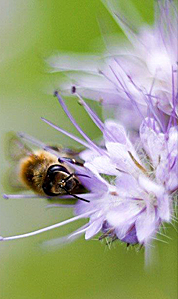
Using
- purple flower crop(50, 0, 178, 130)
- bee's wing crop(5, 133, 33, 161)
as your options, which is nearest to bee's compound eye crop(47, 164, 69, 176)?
bee's wing crop(5, 133, 33, 161)

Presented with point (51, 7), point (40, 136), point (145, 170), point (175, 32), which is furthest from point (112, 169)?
point (51, 7)

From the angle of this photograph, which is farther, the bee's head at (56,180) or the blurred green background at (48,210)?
the blurred green background at (48,210)

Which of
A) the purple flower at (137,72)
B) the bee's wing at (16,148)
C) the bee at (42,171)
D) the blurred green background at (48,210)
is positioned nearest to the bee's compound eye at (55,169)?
the bee at (42,171)

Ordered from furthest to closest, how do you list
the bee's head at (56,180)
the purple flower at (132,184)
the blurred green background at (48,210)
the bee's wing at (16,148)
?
the blurred green background at (48,210), the bee's wing at (16,148), the bee's head at (56,180), the purple flower at (132,184)

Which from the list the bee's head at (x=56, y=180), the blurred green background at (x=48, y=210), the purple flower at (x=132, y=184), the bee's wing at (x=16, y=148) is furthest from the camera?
the blurred green background at (x=48, y=210)

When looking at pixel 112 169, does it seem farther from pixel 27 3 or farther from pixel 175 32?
pixel 27 3

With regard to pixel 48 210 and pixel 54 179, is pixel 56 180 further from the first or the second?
pixel 48 210

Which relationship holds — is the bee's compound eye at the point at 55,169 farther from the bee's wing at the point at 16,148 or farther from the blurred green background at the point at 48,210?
the blurred green background at the point at 48,210

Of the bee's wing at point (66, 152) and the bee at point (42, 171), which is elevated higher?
the bee's wing at point (66, 152)
